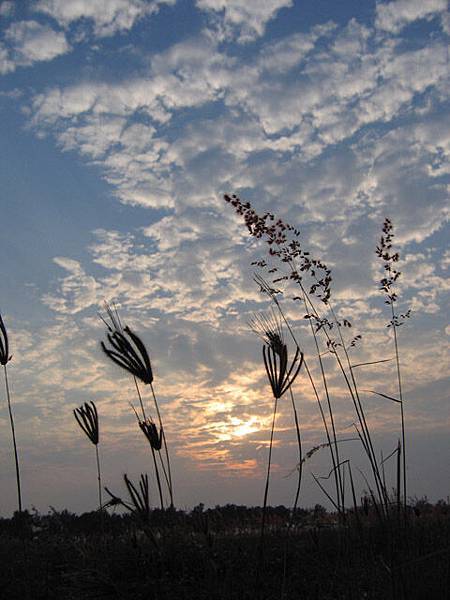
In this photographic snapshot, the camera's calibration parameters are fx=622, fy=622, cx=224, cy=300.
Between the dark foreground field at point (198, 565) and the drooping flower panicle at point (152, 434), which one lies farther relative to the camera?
the dark foreground field at point (198, 565)

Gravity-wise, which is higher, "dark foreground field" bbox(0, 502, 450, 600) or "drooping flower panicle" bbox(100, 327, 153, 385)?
"drooping flower panicle" bbox(100, 327, 153, 385)

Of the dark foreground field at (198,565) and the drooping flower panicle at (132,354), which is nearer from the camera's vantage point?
the drooping flower panicle at (132,354)

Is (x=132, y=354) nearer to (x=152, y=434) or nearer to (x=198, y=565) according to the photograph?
(x=152, y=434)

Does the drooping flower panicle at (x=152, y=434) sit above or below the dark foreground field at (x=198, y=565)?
above

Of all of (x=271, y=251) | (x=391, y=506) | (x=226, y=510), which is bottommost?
(x=226, y=510)

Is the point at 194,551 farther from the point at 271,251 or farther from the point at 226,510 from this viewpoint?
the point at 226,510

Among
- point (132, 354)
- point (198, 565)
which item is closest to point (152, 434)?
point (132, 354)

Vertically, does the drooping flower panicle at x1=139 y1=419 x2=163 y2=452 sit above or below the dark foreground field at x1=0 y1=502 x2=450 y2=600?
above

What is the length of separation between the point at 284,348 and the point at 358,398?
3.15ft

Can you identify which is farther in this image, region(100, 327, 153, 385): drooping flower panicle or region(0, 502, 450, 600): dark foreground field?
region(0, 502, 450, 600): dark foreground field

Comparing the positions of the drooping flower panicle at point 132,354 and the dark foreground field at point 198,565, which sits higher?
the drooping flower panicle at point 132,354

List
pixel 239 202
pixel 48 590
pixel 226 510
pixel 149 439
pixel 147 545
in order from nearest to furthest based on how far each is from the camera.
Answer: pixel 149 439 → pixel 239 202 → pixel 48 590 → pixel 147 545 → pixel 226 510

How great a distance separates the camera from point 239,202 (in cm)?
434

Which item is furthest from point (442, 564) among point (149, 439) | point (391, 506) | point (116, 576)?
point (116, 576)
